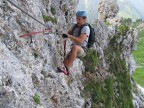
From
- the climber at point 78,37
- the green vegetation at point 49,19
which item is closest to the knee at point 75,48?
the climber at point 78,37

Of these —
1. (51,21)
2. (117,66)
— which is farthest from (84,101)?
(117,66)

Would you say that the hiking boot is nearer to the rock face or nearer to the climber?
the climber

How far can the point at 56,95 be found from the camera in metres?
19.3

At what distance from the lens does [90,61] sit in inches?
1336

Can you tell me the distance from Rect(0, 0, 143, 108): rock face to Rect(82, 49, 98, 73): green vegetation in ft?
2.88

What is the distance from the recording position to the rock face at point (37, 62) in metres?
13.7

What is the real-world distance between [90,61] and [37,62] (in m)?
15.6

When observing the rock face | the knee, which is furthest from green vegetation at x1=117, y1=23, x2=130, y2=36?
the knee

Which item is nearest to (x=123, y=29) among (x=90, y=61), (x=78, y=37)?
(x=90, y=61)

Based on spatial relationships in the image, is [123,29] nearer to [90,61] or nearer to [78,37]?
[90,61]

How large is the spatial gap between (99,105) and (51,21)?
9.46 m

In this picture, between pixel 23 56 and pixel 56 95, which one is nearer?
pixel 23 56

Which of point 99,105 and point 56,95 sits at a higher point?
point 56,95

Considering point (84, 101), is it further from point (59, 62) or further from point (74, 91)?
point (59, 62)
